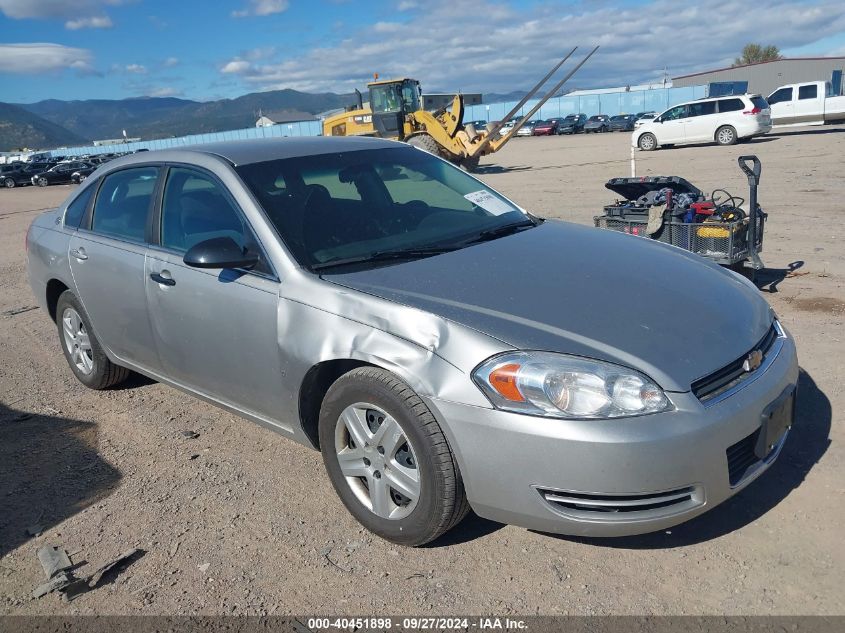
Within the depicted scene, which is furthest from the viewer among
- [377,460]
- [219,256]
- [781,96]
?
[781,96]

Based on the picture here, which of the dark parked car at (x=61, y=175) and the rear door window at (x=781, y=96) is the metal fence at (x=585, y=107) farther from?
the rear door window at (x=781, y=96)

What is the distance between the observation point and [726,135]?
24078 mm

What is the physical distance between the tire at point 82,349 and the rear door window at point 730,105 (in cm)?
2363

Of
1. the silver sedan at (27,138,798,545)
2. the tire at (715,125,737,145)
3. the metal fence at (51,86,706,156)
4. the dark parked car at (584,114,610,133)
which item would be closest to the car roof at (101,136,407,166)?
the silver sedan at (27,138,798,545)

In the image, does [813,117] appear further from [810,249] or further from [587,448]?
[587,448]

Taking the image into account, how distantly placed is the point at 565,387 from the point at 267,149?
234 cm

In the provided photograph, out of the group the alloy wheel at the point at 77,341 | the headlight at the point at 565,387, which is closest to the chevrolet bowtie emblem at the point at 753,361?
the headlight at the point at 565,387

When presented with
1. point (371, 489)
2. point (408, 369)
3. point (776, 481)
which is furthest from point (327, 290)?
point (776, 481)

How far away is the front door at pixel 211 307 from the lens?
3.30 metres

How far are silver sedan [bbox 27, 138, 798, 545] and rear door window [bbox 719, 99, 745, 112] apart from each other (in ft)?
74.1

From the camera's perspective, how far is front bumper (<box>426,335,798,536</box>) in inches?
95.0

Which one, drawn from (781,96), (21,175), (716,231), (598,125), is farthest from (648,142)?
(21,175)

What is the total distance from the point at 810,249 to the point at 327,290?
6494 mm

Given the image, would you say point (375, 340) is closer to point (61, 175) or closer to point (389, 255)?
point (389, 255)
